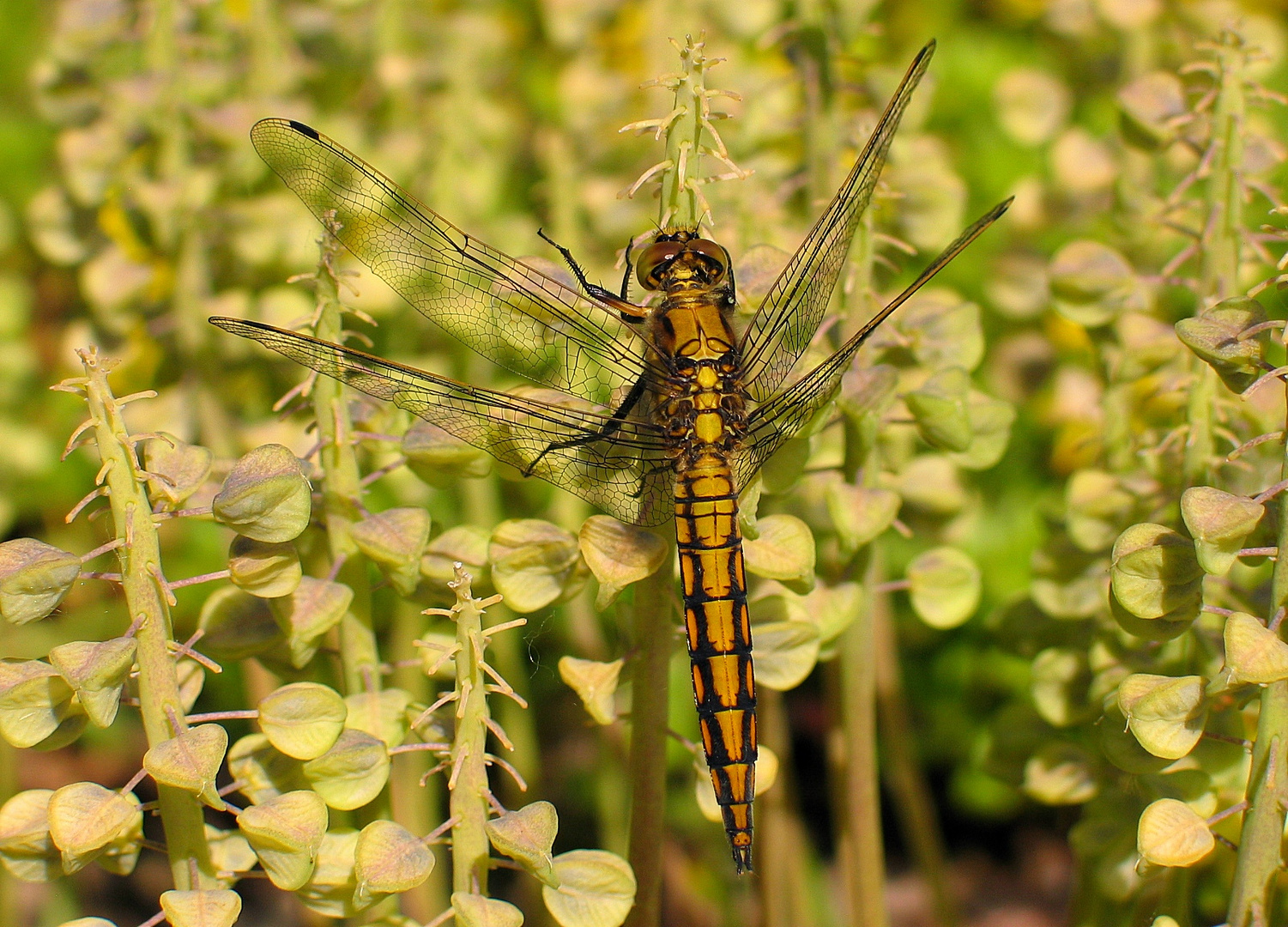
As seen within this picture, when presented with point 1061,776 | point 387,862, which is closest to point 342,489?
point 387,862

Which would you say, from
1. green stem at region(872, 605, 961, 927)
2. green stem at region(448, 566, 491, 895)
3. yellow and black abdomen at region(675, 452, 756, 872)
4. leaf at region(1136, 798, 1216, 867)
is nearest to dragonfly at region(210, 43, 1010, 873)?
yellow and black abdomen at region(675, 452, 756, 872)

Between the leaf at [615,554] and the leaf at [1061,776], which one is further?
the leaf at [1061,776]

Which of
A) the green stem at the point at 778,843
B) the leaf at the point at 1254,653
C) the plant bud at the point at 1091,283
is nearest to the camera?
the leaf at the point at 1254,653

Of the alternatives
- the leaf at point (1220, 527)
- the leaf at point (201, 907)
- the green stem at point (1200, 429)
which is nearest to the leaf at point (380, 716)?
the leaf at point (201, 907)

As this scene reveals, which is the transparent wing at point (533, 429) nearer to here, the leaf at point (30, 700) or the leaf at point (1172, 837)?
the leaf at point (30, 700)

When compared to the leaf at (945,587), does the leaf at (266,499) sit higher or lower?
higher

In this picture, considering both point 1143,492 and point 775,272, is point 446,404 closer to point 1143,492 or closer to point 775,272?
point 775,272

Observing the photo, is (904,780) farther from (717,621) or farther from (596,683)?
(596,683)
